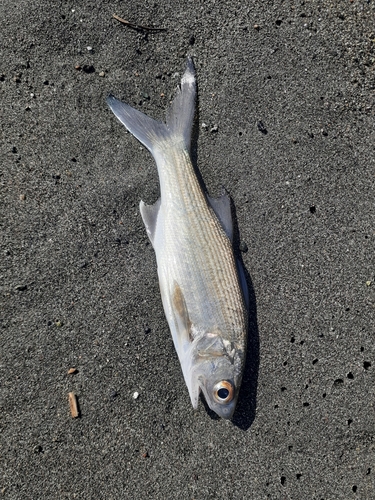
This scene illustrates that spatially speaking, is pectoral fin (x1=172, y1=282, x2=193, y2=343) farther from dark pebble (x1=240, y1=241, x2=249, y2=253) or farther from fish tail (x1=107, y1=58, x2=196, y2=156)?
fish tail (x1=107, y1=58, x2=196, y2=156)

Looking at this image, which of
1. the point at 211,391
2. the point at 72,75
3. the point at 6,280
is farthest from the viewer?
the point at 72,75

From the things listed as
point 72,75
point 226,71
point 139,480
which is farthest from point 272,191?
point 139,480

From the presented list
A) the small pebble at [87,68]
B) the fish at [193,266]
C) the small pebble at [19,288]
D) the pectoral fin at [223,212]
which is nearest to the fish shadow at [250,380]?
the fish at [193,266]

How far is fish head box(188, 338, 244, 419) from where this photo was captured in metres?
2.74

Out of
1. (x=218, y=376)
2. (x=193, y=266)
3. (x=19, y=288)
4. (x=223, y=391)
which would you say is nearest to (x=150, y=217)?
(x=193, y=266)

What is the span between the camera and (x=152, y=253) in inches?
122

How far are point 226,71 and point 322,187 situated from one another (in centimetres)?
122

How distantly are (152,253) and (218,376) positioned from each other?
3.38 feet

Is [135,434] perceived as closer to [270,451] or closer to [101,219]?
[270,451]

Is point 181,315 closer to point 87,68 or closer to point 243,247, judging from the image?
point 243,247

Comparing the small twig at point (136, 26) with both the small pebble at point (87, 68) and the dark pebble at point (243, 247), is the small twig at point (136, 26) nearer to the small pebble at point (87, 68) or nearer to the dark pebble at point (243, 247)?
the small pebble at point (87, 68)

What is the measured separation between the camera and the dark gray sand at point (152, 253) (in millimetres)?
2904

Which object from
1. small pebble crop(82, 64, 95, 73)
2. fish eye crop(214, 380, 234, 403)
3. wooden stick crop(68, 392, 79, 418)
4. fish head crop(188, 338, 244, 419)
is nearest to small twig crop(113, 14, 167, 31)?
small pebble crop(82, 64, 95, 73)

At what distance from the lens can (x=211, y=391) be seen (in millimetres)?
2748
